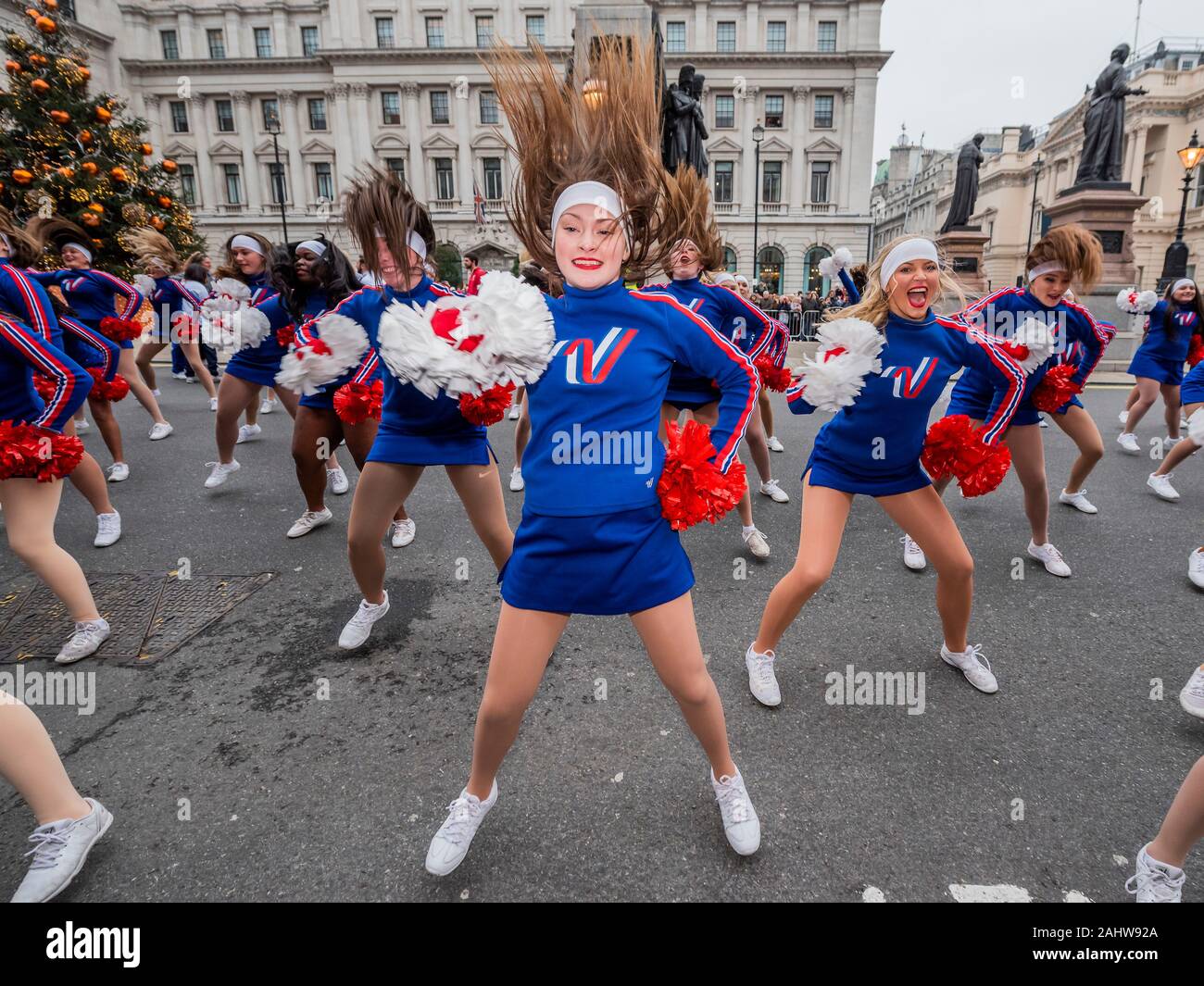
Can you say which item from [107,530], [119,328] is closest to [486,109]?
[119,328]

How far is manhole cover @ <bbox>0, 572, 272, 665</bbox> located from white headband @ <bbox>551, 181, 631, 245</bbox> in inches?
125

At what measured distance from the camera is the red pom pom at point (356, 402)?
3830 mm

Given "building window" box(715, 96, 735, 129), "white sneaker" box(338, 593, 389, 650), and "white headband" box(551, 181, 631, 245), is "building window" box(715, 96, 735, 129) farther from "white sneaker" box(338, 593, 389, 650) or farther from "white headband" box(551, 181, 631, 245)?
"white headband" box(551, 181, 631, 245)

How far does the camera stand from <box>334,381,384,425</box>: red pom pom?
12.6ft

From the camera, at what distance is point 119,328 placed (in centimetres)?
673

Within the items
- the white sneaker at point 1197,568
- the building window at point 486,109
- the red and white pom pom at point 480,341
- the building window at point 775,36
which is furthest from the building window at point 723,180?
the red and white pom pom at point 480,341

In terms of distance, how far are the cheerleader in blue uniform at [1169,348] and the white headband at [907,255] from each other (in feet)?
20.1

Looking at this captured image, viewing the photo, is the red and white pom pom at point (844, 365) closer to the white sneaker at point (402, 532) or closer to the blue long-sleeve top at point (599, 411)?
the blue long-sleeve top at point (599, 411)

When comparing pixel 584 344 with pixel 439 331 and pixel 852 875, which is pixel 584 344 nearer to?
pixel 439 331

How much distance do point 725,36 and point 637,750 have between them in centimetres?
5735

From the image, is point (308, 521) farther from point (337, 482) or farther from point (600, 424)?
point (600, 424)

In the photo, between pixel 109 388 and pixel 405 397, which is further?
pixel 109 388
